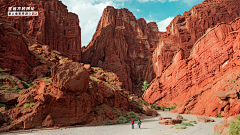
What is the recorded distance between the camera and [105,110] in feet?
60.5

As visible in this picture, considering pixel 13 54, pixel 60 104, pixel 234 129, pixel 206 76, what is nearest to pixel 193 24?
pixel 206 76

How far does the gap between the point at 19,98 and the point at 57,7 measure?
4528cm

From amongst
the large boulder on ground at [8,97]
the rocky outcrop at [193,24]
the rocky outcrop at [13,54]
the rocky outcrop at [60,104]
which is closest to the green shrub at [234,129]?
the rocky outcrop at [60,104]

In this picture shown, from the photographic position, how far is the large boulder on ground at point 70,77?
14.6 m

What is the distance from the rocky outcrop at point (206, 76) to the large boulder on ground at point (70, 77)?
1505cm

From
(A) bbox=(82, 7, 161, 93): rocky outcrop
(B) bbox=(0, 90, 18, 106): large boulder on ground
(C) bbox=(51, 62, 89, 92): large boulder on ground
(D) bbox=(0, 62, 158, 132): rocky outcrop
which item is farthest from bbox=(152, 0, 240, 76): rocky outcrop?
(B) bbox=(0, 90, 18, 106): large boulder on ground

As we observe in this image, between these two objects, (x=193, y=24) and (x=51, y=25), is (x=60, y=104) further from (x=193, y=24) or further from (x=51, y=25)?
(x=193, y=24)

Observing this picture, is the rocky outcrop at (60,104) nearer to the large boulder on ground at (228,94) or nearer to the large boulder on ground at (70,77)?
the large boulder on ground at (70,77)

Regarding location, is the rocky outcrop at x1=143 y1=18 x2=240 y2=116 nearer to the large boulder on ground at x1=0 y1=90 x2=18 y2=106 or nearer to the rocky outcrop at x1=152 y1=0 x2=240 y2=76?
the rocky outcrop at x1=152 y1=0 x2=240 y2=76

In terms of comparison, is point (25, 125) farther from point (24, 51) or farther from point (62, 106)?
point (24, 51)

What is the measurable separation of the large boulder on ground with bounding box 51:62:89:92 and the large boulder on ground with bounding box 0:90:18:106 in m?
3.75

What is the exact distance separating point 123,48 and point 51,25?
34.7 metres

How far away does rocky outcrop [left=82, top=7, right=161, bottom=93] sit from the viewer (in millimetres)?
67113

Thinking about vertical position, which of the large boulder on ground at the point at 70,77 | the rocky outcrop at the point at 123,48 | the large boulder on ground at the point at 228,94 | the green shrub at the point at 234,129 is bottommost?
the green shrub at the point at 234,129
